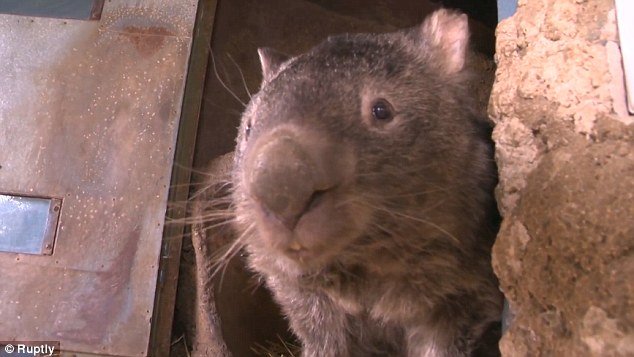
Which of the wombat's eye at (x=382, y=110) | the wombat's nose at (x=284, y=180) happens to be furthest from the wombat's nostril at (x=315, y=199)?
the wombat's eye at (x=382, y=110)

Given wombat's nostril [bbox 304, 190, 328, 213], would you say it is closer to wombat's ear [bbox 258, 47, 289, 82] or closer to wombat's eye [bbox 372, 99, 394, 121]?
wombat's eye [bbox 372, 99, 394, 121]

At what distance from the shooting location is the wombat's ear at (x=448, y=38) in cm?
263

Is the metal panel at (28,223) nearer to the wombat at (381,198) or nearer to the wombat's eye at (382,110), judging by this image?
the wombat at (381,198)

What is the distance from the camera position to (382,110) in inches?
85.7

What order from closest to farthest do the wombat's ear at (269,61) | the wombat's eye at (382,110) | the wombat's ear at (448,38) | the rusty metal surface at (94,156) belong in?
the wombat's eye at (382,110)
the wombat's ear at (448,38)
the wombat's ear at (269,61)
the rusty metal surface at (94,156)

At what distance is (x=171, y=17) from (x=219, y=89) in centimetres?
58

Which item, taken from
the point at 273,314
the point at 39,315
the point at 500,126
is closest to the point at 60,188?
the point at 39,315

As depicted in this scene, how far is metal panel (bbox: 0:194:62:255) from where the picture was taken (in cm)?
409

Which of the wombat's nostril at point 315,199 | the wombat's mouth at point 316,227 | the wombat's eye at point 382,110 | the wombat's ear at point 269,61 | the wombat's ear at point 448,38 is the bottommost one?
the wombat's mouth at point 316,227

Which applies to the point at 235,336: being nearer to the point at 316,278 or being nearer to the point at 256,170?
the point at 316,278

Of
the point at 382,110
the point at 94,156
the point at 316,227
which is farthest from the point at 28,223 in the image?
the point at 316,227

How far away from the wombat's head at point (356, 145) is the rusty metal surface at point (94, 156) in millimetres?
1660

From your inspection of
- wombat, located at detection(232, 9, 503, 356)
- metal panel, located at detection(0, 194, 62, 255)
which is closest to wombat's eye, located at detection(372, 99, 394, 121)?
wombat, located at detection(232, 9, 503, 356)

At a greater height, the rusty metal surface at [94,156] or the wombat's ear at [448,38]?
the wombat's ear at [448,38]
